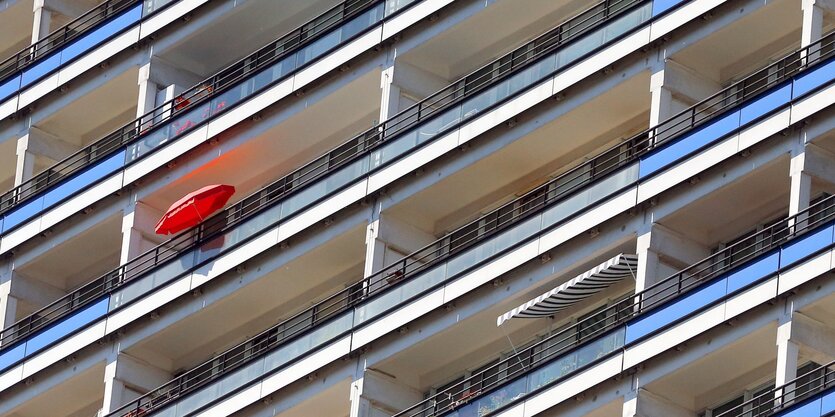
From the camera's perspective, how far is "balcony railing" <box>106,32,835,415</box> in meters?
62.7

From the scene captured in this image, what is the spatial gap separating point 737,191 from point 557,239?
13.1 feet

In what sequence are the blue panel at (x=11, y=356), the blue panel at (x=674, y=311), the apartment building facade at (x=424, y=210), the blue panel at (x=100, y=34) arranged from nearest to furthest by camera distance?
the blue panel at (x=674, y=311)
the apartment building facade at (x=424, y=210)
the blue panel at (x=11, y=356)
the blue panel at (x=100, y=34)

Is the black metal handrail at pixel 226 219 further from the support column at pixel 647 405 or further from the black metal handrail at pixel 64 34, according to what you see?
the support column at pixel 647 405

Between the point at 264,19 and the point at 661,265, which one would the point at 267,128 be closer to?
the point at 264,19

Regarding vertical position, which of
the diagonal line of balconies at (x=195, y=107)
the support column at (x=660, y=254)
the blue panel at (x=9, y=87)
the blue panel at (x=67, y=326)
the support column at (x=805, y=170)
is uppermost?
the blue panel at (x=9, y=87)

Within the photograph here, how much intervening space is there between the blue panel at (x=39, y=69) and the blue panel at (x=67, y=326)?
7506 mm

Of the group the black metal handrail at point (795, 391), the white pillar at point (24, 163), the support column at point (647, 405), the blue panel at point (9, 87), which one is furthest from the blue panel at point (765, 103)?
the blue panel at point (9, 87)

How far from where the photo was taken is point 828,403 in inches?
2274

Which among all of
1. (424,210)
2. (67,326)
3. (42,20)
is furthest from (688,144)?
(42,20)

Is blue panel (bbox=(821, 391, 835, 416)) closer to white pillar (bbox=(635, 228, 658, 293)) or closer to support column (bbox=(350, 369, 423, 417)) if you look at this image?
white pillar (bbox=(635, 228, 658, 293))

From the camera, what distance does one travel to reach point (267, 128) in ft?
237

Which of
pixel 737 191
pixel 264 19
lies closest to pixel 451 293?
pixel 737 191

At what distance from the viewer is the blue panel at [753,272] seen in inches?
2376

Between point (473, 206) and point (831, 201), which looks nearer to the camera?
point (831, 201)
